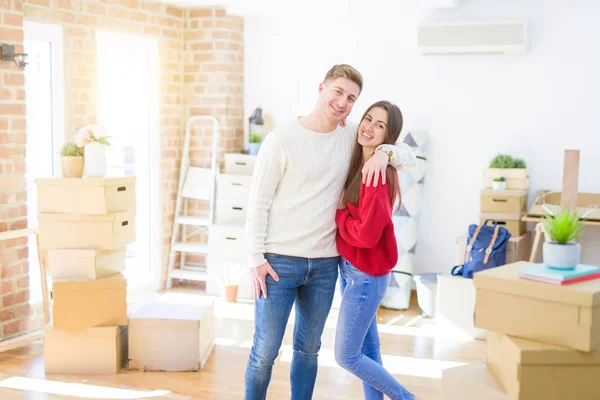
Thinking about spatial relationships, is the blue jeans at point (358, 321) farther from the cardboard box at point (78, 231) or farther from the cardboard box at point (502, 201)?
the cardboard box at point (502, 201)

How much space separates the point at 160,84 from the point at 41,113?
1171 mm

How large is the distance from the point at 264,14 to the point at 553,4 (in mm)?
2112

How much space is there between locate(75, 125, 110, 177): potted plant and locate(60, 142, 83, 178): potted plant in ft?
0.10

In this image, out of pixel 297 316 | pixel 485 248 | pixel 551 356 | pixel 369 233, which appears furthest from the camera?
pixel 485 248

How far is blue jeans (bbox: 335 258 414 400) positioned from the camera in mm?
2627

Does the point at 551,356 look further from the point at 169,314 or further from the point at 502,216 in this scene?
the point at 502,216

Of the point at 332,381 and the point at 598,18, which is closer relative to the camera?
the point at 332,381

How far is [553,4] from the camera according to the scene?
504 cm

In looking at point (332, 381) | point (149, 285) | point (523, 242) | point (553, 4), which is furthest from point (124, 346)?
point (553, 4)

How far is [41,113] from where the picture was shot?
4.81 m

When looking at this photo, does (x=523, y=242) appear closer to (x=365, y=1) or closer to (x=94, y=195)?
(x=365, y=1)

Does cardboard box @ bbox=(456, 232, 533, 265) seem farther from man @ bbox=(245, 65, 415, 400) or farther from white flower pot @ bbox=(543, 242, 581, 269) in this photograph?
white flower pot @ bbox=(543, 242, 581, 269)

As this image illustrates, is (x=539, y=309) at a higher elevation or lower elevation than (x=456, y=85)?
lower

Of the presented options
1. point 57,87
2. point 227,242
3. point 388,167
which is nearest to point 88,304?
point 57,87
